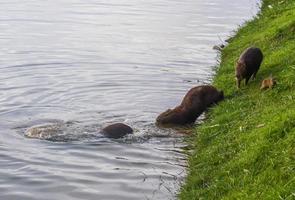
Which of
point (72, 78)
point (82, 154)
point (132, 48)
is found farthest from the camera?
point (132, 48)

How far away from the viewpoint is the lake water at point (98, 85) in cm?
846

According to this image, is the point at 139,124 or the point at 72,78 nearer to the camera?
the point at 139,124

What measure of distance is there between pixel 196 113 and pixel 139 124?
0.98 metres

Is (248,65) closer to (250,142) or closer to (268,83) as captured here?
(268,83)

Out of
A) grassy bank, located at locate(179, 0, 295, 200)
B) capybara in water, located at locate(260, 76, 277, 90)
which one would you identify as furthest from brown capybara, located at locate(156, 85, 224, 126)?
capybara in water, located at locate(260, 76, 277, 90)

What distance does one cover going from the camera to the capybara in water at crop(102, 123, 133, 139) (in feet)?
32.7

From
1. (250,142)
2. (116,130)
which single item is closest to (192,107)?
(116,130)

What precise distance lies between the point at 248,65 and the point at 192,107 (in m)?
1.19

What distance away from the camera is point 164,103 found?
1241 cm

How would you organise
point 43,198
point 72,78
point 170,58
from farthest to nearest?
point 170,58
point 72,78
point 43,198

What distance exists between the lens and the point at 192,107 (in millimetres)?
10570

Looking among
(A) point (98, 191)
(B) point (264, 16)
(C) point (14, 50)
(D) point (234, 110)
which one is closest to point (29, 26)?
(C) point (14, 50)

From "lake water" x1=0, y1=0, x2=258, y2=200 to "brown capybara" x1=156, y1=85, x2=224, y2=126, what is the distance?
0.29 meters

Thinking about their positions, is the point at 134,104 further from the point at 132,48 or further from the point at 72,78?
the point at 132,48
